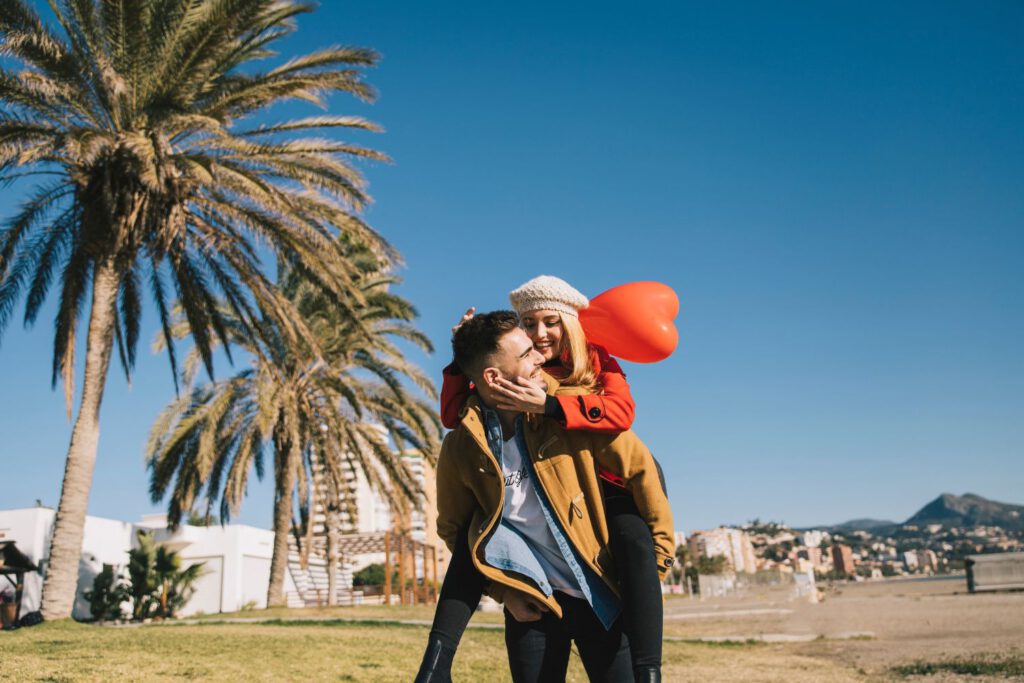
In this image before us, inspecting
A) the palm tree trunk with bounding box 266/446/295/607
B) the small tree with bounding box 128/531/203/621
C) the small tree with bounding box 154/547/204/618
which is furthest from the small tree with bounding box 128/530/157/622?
the palm tree trunk with bounding box 266/446/295/607

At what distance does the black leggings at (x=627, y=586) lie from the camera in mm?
2037

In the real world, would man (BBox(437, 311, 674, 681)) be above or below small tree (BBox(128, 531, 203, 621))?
above

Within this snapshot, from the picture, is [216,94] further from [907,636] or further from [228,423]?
[907,636]

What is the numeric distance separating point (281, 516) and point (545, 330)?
16.8 m

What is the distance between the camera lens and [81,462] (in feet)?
35.3

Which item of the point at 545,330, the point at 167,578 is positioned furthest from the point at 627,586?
the point at 167,578

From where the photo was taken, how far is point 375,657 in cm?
650

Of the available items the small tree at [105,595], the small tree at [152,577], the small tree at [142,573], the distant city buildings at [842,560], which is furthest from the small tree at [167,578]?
the distant city buildings at [842,560]

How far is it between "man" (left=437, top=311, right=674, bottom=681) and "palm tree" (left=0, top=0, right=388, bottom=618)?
8.40 m

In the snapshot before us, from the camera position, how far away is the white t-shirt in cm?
215

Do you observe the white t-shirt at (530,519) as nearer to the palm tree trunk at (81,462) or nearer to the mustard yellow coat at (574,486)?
the mustard yellow coat at (574,486)

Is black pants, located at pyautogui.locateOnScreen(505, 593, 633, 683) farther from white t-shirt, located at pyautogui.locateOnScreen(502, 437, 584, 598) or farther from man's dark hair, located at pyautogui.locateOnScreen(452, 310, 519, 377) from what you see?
man's dark hair, located at pyautogui.locateOnScreen(452, 310, 519, 377)

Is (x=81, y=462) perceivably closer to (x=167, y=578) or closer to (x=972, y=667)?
(x=167, y=578)

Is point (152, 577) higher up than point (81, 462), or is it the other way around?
point (81, 462)
